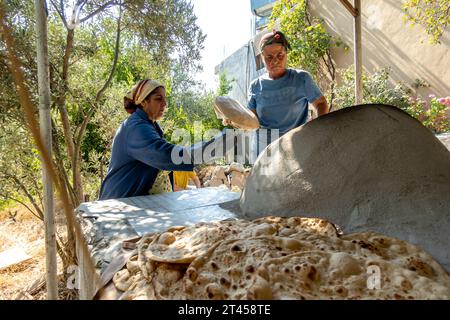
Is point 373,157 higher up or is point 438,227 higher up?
point 373,157

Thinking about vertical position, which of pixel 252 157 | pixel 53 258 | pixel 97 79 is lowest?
pixel 53 258

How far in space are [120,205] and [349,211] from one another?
1473 mm

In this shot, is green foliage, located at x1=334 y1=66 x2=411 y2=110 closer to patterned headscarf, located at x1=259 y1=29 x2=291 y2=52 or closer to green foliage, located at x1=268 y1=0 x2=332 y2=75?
green foliage, located at x1=268 y1=0 x2=332 y2=75

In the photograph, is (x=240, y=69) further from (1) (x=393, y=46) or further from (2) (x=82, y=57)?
(2) (x=82, y=57)

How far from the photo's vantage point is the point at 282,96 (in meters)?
2.91

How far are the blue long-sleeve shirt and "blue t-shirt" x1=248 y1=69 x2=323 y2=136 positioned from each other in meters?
0.88

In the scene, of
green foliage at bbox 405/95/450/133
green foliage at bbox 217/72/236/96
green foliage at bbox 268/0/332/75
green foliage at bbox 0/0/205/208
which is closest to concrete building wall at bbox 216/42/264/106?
green foliage at bbox 217/72/236/96

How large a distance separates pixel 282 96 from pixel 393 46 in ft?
19.0

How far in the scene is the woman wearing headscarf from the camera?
8.17 ft

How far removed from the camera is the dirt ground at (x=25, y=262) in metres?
4.66

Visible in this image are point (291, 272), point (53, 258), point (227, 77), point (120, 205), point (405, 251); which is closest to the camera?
point (291, 272)

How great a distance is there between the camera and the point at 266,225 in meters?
1.31

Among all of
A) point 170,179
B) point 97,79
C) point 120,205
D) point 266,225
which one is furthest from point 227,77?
point 266,225

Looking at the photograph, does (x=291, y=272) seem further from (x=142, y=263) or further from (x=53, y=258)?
(x=53, y=258)
